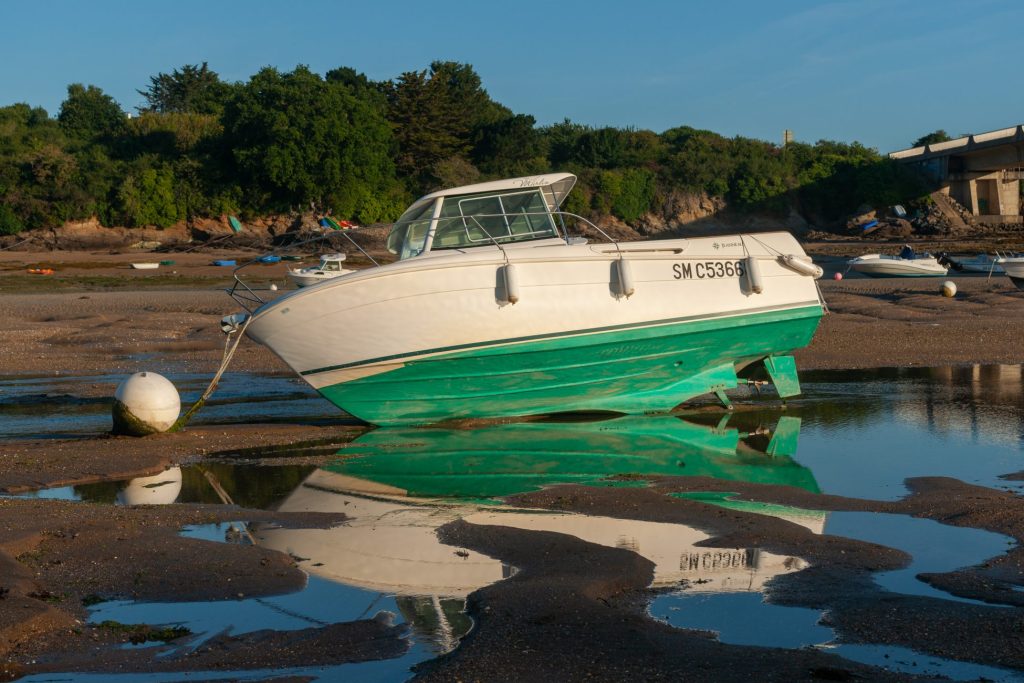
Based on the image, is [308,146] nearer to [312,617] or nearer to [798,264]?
[798,264]

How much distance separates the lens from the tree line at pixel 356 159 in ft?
188

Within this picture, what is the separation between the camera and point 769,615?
19.2 feet

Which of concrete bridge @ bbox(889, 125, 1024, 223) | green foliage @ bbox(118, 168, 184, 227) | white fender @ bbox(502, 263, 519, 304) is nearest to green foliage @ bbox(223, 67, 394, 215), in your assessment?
green foliage @ bbox(118, 168, 184, 227)

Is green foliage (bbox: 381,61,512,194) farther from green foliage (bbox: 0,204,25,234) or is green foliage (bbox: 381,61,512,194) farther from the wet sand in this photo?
the wet sand

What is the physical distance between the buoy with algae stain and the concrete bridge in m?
62.6

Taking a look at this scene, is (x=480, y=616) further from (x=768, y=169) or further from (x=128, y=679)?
(x=768, y=169)

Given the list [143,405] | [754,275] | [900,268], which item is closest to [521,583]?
[143,405]

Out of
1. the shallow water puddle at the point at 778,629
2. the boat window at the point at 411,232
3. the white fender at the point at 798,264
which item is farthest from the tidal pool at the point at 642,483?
the boat window at the point at 411,232

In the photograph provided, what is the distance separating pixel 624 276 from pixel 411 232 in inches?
106

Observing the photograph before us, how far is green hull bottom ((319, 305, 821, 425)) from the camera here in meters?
12.4

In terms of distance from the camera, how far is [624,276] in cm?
1239

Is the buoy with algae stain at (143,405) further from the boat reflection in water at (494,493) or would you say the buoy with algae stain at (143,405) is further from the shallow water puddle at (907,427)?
the shallow water puddle at (907,427)

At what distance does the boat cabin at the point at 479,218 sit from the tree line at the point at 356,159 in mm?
44985

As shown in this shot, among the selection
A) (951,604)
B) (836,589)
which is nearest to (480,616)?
(836,589)
